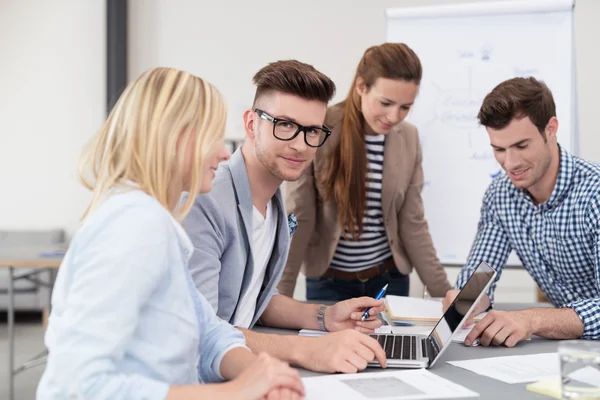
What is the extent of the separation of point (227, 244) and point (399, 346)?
43 centimetres

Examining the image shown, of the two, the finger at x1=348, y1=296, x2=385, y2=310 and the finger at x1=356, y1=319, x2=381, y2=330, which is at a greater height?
the finger at x1=348, y1=296, x2=385, y2=310

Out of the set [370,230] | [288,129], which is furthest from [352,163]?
[288,129]

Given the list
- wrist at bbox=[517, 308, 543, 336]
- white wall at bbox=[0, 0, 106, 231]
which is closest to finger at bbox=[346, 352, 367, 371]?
wrist at bbox=[517, 308, 543, 336]

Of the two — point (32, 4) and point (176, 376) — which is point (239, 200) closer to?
point (176, 376)

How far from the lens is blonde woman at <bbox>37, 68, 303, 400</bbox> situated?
77 cm

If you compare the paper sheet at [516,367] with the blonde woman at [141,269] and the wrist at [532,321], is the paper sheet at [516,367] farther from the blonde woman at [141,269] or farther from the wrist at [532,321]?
the blonde woman at [141,269]

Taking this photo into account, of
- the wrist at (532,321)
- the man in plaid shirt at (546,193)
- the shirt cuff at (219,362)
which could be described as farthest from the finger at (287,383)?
the man in plaid shirt at (546,193)

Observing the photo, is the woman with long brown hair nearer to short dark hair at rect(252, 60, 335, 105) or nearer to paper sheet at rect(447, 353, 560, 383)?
short dark hair at rect(252, 60, 335, 105)

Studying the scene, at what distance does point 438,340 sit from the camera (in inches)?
49.7

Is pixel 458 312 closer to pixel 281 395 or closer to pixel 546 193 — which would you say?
pixel 281 395

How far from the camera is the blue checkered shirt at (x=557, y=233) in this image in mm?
1810

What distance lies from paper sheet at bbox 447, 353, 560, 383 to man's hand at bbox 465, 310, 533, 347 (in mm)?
89

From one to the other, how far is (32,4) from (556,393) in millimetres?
5138

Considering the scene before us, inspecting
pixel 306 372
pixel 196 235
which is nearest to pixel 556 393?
pixel 306 372
